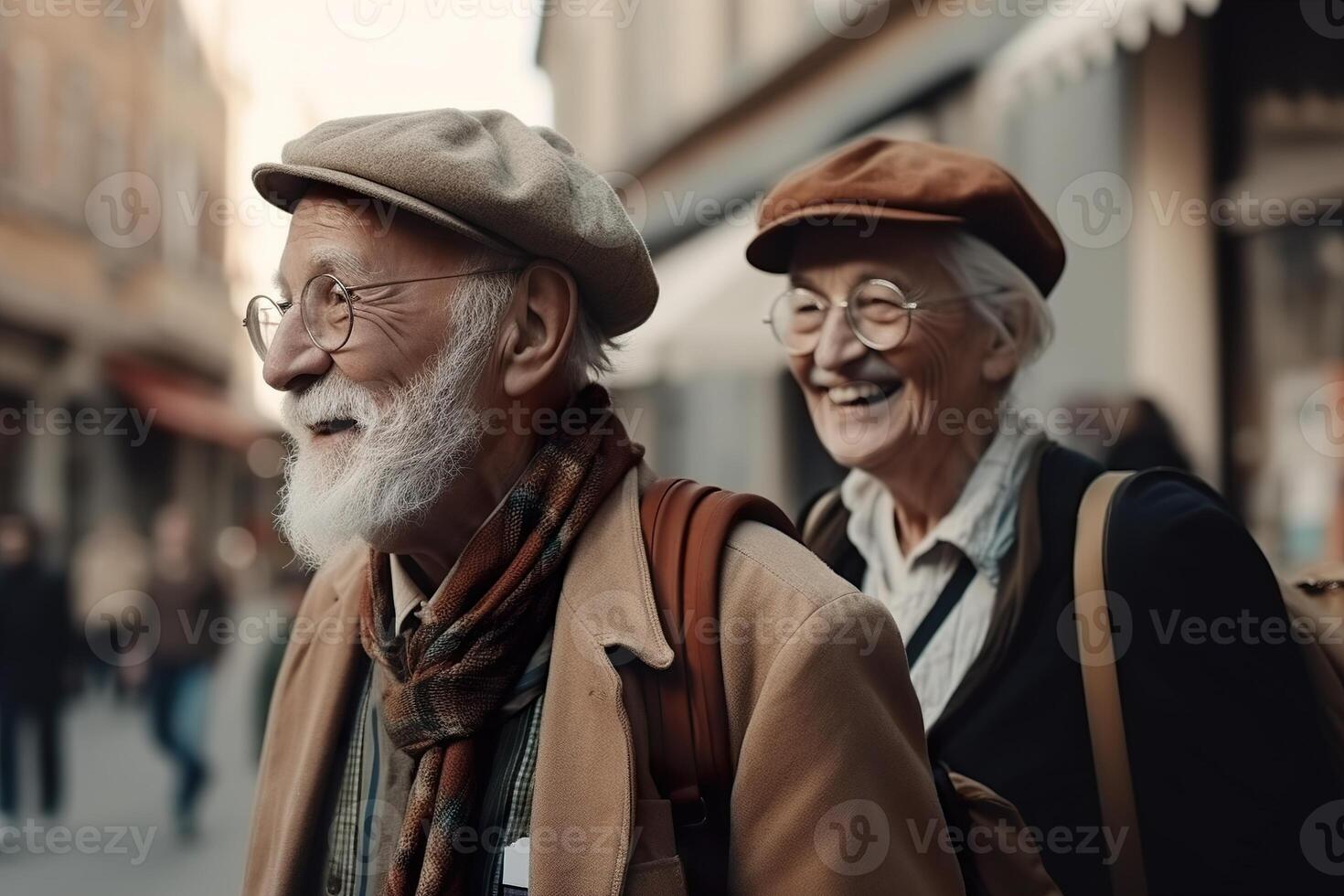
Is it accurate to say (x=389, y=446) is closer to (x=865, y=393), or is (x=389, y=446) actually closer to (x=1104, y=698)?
(x=865, y=393)

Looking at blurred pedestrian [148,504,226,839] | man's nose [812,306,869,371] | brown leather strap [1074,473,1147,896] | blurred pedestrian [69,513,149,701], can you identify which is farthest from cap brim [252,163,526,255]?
blurred pedestrian [69,513,149,701]

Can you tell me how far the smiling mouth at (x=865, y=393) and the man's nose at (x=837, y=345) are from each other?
0.06m

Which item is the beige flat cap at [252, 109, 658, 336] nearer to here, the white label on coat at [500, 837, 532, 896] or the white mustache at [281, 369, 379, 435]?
the white mustache at [281, 369, 379, 435]

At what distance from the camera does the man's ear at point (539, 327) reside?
2088 millimetres

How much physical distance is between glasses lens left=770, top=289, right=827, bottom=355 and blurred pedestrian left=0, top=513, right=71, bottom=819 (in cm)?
724

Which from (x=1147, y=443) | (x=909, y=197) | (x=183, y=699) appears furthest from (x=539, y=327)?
(x=183, y=699)

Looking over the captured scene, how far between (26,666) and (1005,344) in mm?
7572

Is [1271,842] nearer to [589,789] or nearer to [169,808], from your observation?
[589,789]

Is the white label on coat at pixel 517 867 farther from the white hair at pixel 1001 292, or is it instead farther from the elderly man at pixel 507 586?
the white hair at pixel 1001 292

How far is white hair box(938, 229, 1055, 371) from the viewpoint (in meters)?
2.70

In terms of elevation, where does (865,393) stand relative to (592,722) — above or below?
above

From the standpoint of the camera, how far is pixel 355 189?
6.45 ft

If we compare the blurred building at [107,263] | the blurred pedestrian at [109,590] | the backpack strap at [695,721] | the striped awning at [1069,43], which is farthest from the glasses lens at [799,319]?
the blurred building at [107,263]

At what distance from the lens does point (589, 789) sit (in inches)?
71.2
